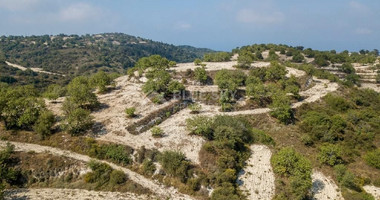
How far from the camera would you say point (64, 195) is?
27516 millimetres

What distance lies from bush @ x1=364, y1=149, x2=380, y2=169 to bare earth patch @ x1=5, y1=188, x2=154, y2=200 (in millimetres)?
33976

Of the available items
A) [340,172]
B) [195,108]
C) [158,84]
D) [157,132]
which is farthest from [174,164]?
[158,84]

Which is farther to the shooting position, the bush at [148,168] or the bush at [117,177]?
the bush at [148,168]

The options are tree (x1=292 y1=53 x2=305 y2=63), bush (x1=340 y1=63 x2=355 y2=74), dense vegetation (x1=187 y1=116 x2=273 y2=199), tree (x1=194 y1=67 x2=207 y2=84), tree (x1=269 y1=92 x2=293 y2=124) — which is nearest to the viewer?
dense vegetation (x1=187 y1=116 x2=273 y2=199)

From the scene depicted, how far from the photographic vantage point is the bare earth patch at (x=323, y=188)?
30.3m

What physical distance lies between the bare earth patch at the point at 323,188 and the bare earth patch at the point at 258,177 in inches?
221

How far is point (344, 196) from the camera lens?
30.0 meters

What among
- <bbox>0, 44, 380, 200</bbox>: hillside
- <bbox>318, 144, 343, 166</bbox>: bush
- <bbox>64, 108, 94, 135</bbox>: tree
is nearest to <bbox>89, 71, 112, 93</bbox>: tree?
<bbox>0, 44, 380, 200</bbox>: hillside

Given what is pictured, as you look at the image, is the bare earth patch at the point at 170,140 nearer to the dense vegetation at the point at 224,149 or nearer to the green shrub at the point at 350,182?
the dense vegetation at the point at 224,149

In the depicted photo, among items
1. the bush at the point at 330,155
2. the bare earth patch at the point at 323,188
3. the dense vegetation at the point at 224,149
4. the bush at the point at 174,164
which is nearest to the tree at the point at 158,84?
the dense vegetation at the point at 224,149

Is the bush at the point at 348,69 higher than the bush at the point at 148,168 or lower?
higher

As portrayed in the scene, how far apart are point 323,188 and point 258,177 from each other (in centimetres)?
865

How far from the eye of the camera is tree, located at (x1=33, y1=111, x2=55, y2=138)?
1423 inches

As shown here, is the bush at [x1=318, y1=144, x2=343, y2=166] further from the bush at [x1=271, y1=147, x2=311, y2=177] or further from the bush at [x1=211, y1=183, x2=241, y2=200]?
the bush at [x1=211, y1=183, x2=241, y2=200]
